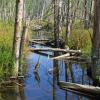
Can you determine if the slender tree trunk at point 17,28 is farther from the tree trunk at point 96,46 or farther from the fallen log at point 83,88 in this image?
the tree trunk at point 96,46

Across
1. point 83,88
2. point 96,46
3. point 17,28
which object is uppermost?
point 17,28

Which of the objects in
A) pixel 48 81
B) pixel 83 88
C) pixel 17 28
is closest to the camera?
pixel 83 88

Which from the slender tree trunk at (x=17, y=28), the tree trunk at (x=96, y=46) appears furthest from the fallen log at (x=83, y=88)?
the slender tree trunk at (x=17, y=28)

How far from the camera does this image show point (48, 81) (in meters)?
11.8

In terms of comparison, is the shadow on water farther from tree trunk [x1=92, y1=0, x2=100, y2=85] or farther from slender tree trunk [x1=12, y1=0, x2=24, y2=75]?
slender tree trunk [x1=12, y1=0, x2=24, y2=75]

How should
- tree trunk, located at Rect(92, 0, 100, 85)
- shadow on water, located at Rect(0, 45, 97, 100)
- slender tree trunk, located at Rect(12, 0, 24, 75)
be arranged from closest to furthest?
shadow on water, located at Rect(0, 45, 97, 100) < tree trunk, located at Rect(92, 0, 100, 85) < slender tree trunk, located at Rect(12, 0, 24, 75)

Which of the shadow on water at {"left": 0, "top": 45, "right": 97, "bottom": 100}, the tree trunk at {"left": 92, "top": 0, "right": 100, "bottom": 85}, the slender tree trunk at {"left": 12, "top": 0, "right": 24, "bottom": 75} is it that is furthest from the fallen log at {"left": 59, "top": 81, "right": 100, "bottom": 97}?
the slender tree trunk at {"left": 12, "top": 0, "right": 24, "bottom": 75}

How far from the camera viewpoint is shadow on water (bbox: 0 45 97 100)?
9.70 meters

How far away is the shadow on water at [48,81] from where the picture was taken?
970cm

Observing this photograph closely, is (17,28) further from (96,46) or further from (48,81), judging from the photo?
(96,46)

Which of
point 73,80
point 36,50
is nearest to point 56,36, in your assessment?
point 36,50

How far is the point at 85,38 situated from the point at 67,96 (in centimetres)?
911

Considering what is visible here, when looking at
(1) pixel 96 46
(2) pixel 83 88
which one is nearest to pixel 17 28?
(1) pixel 96 46

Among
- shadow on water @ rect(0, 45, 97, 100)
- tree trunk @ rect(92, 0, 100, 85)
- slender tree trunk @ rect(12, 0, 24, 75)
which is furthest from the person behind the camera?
slender tree trunk @ rect(12, 0, 24, 75)
